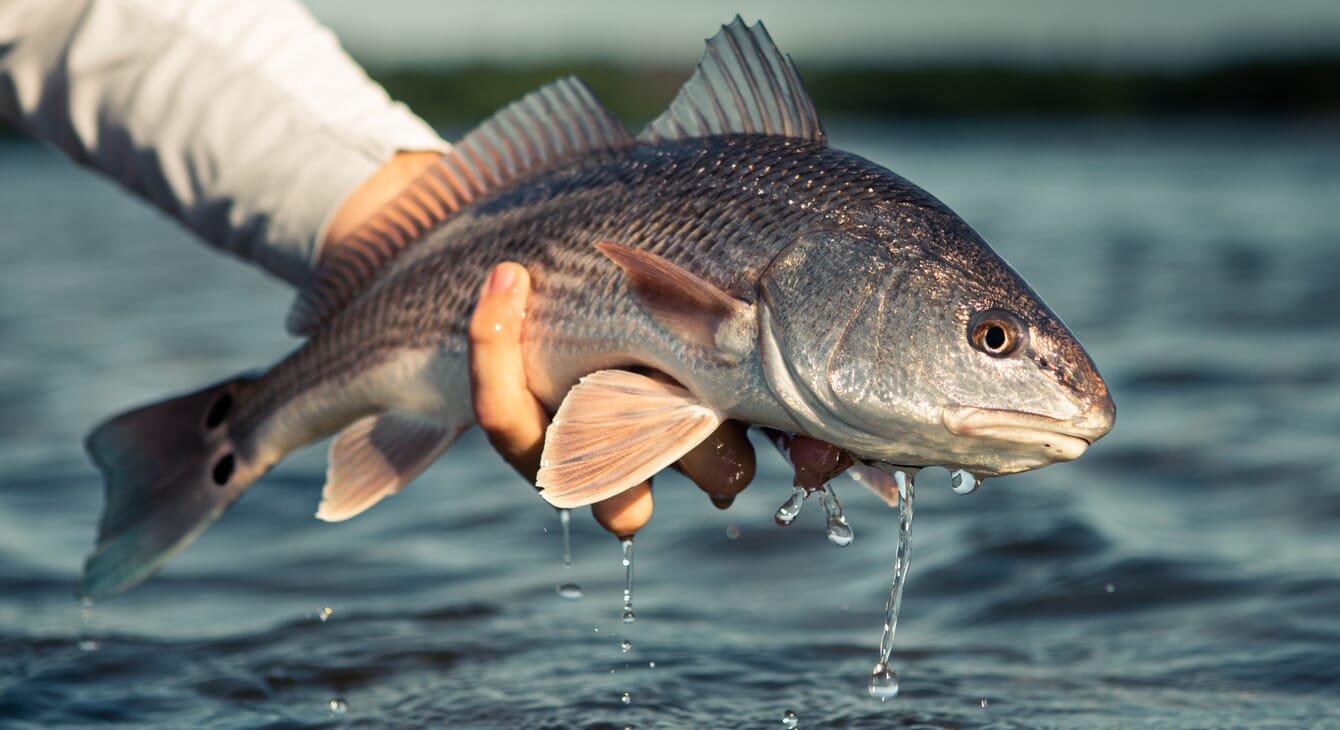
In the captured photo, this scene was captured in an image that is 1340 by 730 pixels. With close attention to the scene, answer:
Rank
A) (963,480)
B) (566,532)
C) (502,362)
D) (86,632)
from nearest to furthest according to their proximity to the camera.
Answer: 1. (963,480)
2. (502,362)
3. (566,532)
4. (86,632)

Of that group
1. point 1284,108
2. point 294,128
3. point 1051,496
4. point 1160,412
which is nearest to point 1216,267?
point 1160,412

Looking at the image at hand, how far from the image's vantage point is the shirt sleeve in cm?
421

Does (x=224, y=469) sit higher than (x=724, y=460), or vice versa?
(x=724, y=460)

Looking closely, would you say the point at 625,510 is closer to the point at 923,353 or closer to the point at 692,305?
the point at 692,305

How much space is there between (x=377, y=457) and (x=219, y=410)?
593 mm

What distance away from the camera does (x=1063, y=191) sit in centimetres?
2125

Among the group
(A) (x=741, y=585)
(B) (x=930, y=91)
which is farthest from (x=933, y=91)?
(A) (x=741, y=585)

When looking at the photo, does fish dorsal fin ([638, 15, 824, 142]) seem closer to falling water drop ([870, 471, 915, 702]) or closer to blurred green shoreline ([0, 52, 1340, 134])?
falling water drop ([870, 471, 915, 702])

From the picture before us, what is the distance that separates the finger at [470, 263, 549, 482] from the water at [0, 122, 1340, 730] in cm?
91

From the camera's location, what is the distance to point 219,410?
3848 mm

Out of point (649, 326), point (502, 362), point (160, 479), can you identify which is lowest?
point (160, 479)

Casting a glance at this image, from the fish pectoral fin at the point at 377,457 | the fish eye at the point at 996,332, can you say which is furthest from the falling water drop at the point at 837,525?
the fish pectoral fin at the point at 377,457

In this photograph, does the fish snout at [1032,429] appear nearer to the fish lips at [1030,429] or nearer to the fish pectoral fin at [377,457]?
the fish lips at [1030,429]

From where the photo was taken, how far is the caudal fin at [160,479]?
12.4 feet
